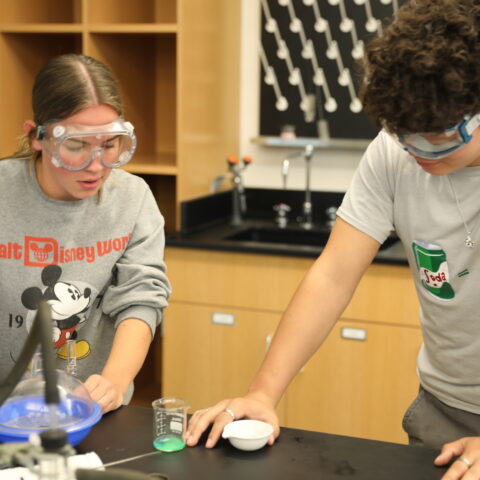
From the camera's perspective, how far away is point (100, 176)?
164 cm

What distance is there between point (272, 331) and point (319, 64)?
127cm

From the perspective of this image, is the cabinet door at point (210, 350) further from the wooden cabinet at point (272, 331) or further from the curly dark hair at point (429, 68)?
the curly dark hair at point (429, 68)

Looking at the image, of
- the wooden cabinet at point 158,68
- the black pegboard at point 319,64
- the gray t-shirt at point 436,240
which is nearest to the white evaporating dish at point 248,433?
the gray t-shirt at point 436,240

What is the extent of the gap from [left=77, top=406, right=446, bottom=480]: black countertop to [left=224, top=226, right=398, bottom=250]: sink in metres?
1.94

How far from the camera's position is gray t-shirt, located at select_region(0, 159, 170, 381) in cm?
169

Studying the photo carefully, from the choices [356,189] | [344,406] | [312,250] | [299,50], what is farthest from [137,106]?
[356,189]

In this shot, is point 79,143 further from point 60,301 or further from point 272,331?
point 272,331

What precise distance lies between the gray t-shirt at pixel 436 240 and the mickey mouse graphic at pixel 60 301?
2.02ft

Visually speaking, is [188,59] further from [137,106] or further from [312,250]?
[312,250]

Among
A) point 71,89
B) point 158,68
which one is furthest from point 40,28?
point 71,89

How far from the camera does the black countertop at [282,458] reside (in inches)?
49.1

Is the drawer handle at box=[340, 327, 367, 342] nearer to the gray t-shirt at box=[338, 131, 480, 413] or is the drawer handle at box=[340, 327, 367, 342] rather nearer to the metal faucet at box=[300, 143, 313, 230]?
the metal faucet at box=[300, 143, 313, 230]

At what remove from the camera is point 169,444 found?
134 cm

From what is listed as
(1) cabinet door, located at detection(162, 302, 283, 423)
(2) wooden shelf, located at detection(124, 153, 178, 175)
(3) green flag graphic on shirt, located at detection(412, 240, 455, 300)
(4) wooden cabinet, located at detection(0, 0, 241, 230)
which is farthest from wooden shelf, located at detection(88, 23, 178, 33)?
(3) green flag graphic on shirt, located at detection(412, 240, 455, 300)
